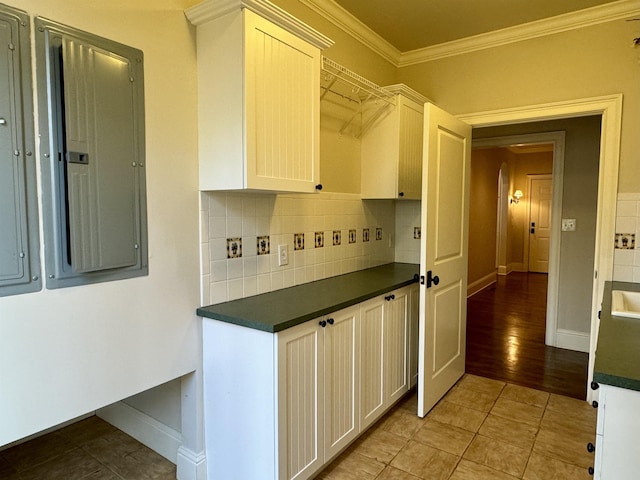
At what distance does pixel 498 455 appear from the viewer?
2.22 m

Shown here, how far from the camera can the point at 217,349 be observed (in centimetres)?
189

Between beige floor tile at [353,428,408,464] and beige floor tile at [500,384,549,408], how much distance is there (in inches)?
40.4

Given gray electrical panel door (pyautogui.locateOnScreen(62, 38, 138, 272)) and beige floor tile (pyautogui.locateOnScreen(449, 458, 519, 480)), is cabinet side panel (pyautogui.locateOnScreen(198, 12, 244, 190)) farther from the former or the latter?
beige floor tile (pyautogui.locateOnScreen(449, 458, 519, 480))

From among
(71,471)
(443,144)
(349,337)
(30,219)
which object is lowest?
(71,471)

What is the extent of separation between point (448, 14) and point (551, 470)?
2.86 m

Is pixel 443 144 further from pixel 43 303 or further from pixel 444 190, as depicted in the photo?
pixel 43 303

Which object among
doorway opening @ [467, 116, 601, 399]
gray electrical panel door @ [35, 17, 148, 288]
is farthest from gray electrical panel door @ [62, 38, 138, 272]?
doorway opening @ [467, 116, 601, 399]

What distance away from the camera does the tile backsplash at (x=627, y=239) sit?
261cm

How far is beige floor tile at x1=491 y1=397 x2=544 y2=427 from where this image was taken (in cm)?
260

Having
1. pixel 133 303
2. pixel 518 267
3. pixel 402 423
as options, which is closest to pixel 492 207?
pixel 518 267

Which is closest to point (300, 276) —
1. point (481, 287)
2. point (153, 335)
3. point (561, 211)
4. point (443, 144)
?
point (153, 335)

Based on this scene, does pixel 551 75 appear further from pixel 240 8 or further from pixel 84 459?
pixel 84 459

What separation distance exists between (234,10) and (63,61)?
0.70 m

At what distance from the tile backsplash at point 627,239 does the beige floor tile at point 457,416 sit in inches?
51.6
